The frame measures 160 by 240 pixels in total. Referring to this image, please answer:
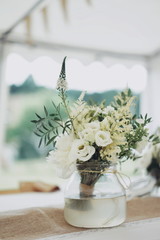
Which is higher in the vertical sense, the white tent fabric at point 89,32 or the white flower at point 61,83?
the white tent fabric at point 89,32

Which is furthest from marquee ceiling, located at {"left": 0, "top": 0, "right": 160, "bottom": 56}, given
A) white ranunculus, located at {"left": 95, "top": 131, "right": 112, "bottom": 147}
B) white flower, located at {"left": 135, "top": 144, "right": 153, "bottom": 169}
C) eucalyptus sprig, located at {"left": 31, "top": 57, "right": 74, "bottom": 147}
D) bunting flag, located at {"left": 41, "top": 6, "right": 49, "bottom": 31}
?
white ranunculus, located at {"left": 95, "top": 131, "right": 112, "bottom": 147}

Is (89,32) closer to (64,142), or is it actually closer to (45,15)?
(45,15)

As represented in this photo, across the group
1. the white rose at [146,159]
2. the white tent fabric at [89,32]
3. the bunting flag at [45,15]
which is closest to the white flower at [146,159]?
the white rose at [146,159]

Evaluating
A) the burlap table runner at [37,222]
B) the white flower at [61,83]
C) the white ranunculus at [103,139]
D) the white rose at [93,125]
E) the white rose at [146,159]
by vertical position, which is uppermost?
the white flower at [61,83]

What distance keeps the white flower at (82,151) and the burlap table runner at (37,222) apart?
193mm

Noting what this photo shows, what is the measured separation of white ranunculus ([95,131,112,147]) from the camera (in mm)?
758

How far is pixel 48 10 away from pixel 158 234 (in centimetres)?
238

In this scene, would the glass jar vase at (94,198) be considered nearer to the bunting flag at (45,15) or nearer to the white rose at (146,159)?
the white rose at (146,159)

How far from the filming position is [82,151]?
0.77m

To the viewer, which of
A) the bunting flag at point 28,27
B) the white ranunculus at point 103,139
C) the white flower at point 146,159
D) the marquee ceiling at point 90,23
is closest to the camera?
the white ranunculus at point 103,139

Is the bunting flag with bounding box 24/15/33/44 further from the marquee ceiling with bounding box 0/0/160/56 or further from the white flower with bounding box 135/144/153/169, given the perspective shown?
the white flower with bounding box 135/144/153/169

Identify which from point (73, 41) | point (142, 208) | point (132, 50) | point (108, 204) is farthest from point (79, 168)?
point (132, 50)

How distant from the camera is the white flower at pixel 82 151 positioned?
77 cm

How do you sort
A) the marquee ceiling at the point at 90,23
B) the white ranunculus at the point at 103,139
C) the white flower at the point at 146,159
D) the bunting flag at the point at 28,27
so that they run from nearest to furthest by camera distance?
the white ranunculus at the point at 103,139 → the white flower at the point at 146,159 → the marquee ceiling at the point at 90,23 → the bunting flag at the point at 28,27
